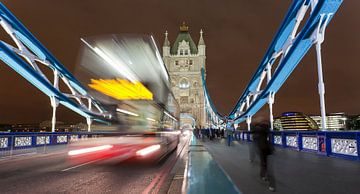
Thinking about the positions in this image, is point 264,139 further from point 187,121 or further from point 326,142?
point 187,121

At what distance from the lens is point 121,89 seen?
364 inches

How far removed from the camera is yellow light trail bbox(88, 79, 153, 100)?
9.21m

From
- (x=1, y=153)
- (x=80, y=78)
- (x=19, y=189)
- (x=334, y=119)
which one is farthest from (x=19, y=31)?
(x=334, y=119)

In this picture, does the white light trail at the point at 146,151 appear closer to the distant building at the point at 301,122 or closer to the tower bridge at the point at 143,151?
the tower bridge at the point at 143,151

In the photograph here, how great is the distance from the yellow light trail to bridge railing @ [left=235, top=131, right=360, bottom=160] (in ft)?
20.3

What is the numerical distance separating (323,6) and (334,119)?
8445 inches

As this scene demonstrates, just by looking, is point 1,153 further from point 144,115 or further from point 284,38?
point 284,38

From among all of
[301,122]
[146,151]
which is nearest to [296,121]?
[301,122]

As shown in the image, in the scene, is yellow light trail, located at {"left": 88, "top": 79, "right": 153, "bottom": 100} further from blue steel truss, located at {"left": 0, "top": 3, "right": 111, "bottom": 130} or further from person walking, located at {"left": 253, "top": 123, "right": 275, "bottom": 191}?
blue steel truss, located at {"left": 0, "top": 3, "right": 111, "bottom": 130}

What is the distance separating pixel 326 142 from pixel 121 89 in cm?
983

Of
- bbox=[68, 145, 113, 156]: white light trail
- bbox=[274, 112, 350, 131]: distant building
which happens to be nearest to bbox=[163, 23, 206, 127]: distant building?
bbox=[274, 112, 350, 131]: distant building

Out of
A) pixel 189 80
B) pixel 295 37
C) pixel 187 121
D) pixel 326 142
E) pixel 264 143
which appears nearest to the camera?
pixel 264 143

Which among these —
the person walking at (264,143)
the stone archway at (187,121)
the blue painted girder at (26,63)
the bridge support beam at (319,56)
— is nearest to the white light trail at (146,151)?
the person walking at (264,143)

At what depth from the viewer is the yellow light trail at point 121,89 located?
921 cm
